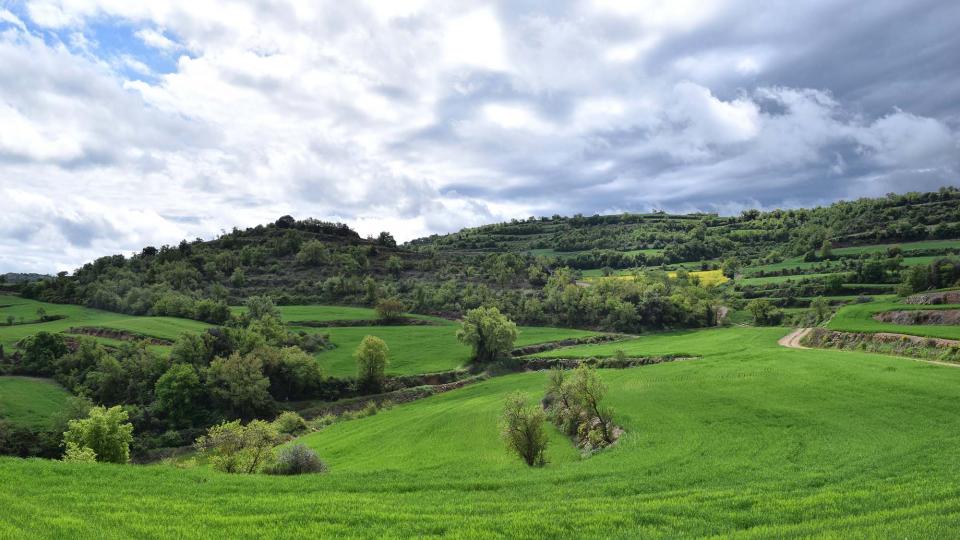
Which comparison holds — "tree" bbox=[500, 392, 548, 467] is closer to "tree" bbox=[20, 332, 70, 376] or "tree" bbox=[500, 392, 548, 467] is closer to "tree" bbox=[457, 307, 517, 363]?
"tree" bbox=[457, 307, 517, 363]

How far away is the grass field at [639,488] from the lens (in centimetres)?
1628

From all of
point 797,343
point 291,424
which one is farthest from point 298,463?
point 797,343

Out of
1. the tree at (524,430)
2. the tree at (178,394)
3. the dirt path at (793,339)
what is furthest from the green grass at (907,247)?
the tree at (178,394)

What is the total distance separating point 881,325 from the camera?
75.6 m

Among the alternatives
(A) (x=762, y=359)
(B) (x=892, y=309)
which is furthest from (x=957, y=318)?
(A) (x=762, y=359)

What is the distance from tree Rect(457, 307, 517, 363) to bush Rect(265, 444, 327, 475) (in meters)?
77.6

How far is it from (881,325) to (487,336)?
64.3 metres

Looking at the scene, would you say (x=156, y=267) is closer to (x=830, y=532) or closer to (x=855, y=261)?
(x=830, y=532)

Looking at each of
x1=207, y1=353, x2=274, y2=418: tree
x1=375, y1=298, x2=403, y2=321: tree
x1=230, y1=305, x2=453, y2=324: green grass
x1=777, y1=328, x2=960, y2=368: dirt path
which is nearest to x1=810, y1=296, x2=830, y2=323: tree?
x1=777, y1=328, x2=960, y2=368: dirt path

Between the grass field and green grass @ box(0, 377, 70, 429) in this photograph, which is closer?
the grass field

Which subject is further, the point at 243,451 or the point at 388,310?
the point at 388,310

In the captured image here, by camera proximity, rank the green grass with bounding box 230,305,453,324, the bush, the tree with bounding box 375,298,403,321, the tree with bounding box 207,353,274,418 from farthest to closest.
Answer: the tree with bounding box 375,298,403,321 < the green grass with bounding box 230,305,453,324 < the tree with bounding box 207,353,274,418 < the bush

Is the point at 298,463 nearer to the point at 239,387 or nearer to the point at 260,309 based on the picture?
the point at 239,387

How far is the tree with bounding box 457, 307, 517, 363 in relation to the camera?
109m
